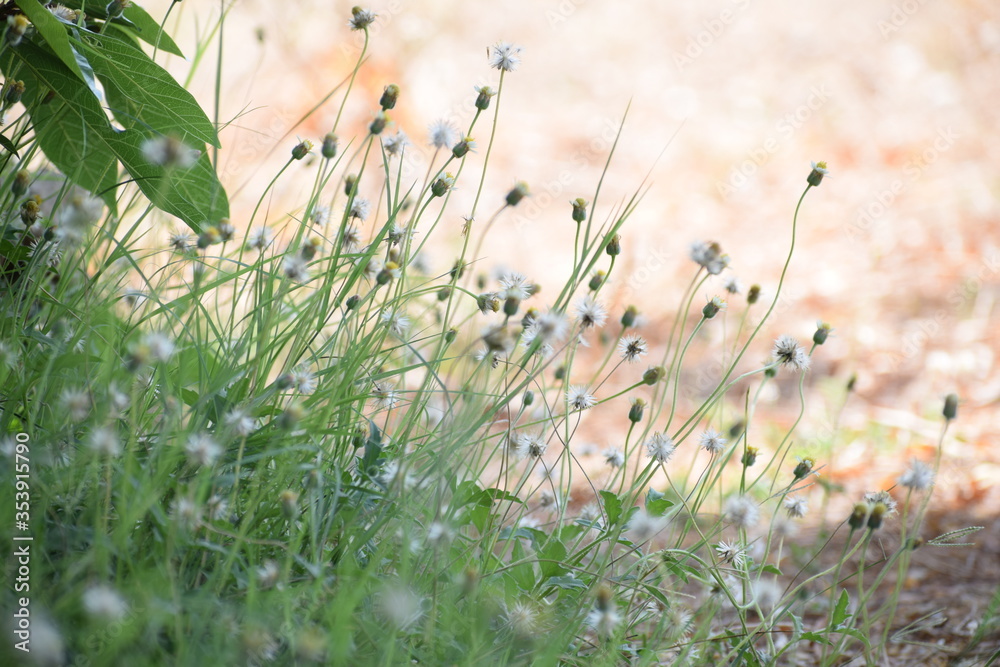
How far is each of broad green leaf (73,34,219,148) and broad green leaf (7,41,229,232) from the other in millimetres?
40

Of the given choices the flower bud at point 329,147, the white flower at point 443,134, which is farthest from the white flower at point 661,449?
the flower bud at point 329,147

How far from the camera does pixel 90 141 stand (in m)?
1.29

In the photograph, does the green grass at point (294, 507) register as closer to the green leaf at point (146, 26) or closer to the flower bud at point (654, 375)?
the flower bud at point (654, 375)

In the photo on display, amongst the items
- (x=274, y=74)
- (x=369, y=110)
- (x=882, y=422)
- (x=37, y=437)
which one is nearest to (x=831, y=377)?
(x=882, y=422)

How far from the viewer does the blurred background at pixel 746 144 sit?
3.30 m

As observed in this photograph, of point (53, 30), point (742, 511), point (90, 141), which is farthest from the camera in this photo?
point (90, 141)

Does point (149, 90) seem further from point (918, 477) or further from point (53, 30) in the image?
point (918, 477)

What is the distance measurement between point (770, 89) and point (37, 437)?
5331 mm

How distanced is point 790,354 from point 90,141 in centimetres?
122

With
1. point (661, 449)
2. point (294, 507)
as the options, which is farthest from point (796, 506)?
point (294, 507)

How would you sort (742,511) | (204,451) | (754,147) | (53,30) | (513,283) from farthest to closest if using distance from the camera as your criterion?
(754,147) → (513,283) → (53,30) → (742,511) → (204,451)

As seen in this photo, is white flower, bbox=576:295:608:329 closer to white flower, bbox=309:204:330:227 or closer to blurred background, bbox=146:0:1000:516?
white flower, bbox=309:204:330:227

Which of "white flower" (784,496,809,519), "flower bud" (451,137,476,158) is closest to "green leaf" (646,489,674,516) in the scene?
"white flower" (784,496,809,519)

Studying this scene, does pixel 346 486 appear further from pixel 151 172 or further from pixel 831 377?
pixel 831 377
